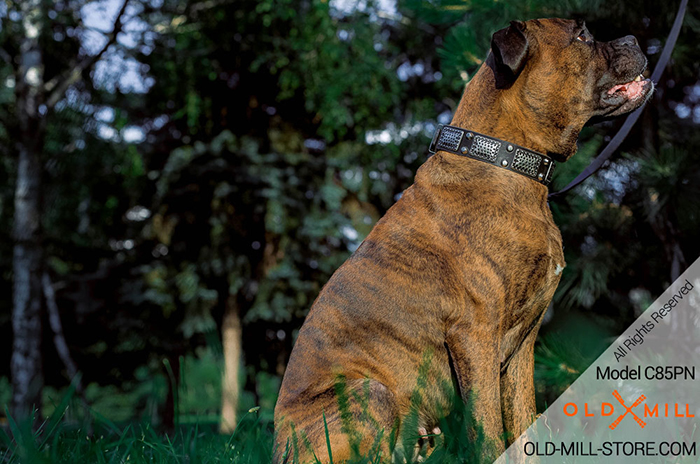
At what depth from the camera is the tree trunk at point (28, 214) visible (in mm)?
7930

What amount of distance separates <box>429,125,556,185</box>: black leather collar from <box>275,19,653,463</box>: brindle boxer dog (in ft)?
0.11

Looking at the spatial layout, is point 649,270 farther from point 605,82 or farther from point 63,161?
point 63,161

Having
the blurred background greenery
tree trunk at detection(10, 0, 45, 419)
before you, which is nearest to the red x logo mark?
the blurred background greenery

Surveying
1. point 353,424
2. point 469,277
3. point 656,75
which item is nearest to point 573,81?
point 656,75

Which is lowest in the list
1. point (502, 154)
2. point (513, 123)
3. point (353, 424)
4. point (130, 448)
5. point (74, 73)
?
point (130, 448)

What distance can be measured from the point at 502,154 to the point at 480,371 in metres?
0.92

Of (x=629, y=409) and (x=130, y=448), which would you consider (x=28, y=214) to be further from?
(x=629, y=409)

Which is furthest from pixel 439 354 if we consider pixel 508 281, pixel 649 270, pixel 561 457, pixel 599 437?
pixel 649 270

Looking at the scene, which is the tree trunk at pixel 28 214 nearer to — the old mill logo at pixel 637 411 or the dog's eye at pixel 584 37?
the old mill logo at pixel 637 411

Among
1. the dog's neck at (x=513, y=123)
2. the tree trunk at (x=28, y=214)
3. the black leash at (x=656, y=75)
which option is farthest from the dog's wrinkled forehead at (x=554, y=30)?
the tree trunk at (x=28, y=214)

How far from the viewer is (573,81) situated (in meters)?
2.69

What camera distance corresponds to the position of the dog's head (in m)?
2.67

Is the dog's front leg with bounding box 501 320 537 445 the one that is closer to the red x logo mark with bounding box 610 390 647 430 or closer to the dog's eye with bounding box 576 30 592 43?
the red x logo mark with bounding box 610 390 647 430

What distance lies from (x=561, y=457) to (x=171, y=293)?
29.6ft
